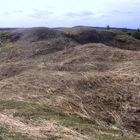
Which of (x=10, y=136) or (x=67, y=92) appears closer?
(x=10, y=136)

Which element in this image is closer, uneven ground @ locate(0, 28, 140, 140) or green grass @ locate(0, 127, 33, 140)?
green grass @ locate(0, 127, 33, 140)

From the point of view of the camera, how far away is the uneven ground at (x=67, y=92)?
8.32 m

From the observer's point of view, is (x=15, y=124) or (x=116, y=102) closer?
(x=15, y=124)

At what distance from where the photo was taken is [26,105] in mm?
9844

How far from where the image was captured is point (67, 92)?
37.8ft

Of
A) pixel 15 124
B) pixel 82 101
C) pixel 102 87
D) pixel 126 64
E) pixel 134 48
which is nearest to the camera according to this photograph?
pixel 15 124

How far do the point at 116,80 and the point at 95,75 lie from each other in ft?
2.35

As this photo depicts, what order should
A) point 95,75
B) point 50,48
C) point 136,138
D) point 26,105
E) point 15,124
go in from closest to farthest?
1. point 15,124
2. point 136,138
3. point 26,105
4. point 95,75
5. point 50,48

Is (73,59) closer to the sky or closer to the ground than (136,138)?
closer to the sky

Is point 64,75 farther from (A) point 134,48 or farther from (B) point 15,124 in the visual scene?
(A) point 134,48

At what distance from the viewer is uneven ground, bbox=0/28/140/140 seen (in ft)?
27.3

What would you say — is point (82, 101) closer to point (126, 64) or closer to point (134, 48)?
point (126, 64)

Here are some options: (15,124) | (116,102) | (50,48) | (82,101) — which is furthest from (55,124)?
(50,48)

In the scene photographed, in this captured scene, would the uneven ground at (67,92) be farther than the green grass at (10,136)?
Yes
